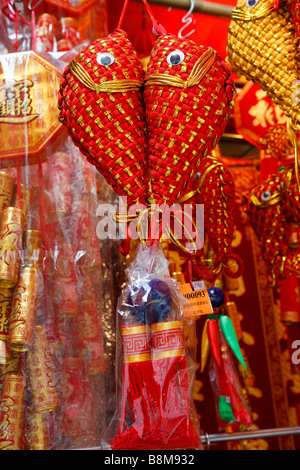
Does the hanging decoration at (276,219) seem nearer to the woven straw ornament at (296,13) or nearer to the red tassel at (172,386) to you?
the woven straw ornament at (296,13)

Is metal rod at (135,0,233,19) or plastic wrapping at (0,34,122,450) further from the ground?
metal rod at (135,0,233,19)

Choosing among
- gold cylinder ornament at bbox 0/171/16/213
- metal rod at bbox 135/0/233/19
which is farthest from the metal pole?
metal rod at bbox 135/0/233/19

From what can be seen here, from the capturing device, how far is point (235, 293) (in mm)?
1738

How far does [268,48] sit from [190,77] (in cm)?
21

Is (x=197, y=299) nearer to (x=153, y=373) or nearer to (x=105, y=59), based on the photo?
(x=153, y=373)

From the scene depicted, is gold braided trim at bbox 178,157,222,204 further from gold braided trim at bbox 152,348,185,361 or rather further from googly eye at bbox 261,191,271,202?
gold braided trim at bbox 152,348,185,361

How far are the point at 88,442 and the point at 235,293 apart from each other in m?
0.89

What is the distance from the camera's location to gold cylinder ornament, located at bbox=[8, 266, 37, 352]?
2.79 feet

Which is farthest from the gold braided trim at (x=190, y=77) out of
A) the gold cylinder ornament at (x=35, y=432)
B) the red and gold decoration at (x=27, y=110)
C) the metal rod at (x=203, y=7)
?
the gold cylinder ornament at (x=35, y=432)

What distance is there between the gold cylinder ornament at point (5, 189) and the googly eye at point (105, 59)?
30 cm
